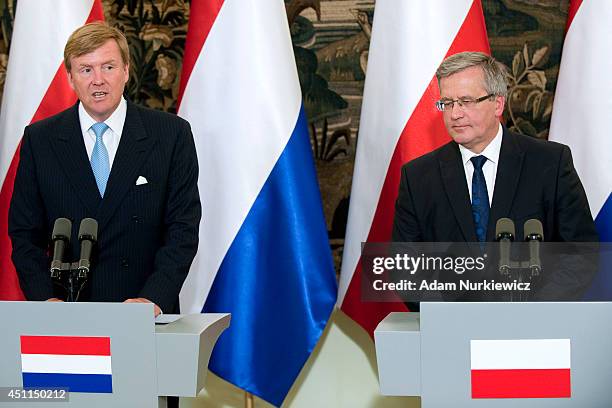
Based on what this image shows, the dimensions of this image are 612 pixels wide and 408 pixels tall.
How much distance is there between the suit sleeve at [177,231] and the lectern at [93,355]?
625mm

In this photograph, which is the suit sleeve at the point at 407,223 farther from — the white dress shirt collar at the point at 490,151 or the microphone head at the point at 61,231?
the microphone head at the point at 61,231

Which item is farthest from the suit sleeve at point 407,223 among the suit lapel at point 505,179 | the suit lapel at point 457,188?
the suit lapel at point 505,179

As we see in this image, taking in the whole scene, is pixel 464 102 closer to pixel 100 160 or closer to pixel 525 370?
pixel 525 370

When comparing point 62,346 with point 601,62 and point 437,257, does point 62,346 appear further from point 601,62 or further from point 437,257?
point 601,62

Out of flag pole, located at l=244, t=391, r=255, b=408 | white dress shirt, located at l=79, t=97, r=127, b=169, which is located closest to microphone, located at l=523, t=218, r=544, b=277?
white dress shirt, located at l=79, t=97, r=127, b=169

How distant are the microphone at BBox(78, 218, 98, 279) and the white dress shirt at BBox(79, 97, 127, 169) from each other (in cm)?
75

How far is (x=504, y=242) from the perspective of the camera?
1904 mm

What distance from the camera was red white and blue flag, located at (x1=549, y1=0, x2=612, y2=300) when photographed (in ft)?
10.7

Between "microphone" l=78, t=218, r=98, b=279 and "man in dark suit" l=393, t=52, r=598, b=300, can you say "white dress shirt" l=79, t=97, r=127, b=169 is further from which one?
"man in dark suit" l=393, t=52, r=598, b=300

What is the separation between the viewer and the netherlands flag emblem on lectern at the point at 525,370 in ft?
6.14

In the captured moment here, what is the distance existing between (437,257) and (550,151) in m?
0.85

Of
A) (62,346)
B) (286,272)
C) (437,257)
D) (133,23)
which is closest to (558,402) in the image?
(437,257)

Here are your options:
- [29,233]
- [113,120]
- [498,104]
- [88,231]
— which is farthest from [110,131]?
[498,104]

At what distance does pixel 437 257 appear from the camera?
80.4 inches
